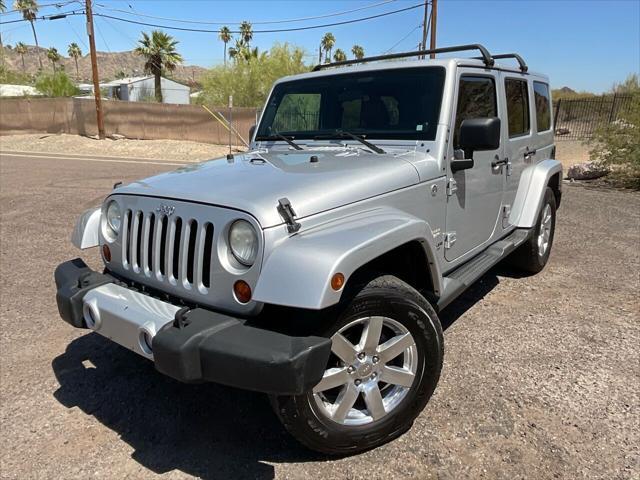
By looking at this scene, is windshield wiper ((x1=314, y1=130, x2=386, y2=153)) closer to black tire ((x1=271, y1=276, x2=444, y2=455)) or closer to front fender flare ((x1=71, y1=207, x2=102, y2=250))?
black tire ((x1=271, y1=276, x2=444, y2=455))

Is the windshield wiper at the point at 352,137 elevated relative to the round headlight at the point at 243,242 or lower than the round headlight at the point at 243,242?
elevated

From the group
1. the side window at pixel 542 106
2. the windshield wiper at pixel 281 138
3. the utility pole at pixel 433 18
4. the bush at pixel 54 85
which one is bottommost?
the windshield wiper at pixel 281 138

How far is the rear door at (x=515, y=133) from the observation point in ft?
13.8

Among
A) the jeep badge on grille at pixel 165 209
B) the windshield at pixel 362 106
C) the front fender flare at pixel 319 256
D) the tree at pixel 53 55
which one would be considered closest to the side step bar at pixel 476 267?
the front fender flare at pixel 319 256

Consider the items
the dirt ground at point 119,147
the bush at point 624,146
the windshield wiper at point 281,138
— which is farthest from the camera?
the dirt ground at point 119,147

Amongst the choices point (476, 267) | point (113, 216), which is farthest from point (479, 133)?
point (113, 216)

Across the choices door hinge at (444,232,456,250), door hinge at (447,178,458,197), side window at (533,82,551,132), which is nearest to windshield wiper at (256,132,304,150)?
door hinge at (447,178,458,197)

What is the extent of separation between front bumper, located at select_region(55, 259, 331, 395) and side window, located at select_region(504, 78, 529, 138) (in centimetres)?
309

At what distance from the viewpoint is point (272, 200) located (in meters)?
2.29

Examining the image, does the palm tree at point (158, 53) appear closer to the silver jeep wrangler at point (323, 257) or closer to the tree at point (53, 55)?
the silver jeep wrangler at point (323, 257)

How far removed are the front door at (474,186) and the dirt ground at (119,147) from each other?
649 inches

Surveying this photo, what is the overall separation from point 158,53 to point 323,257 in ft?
143

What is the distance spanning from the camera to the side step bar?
3.14m

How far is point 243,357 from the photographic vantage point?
1979mm
